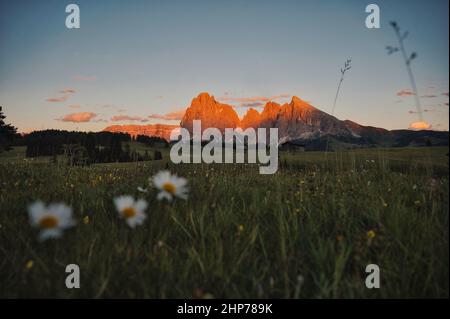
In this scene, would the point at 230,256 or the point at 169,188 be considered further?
the point at 169,188

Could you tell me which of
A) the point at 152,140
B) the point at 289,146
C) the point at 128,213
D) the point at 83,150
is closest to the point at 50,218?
the point at 128,213

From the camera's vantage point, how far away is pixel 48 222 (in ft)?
Answer: 7.36

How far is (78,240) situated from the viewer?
2.76 metres

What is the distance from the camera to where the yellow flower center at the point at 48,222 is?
223cm

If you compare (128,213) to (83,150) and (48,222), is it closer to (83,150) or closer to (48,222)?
(48,222)

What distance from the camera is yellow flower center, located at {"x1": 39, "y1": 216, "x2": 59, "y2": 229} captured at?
223cm

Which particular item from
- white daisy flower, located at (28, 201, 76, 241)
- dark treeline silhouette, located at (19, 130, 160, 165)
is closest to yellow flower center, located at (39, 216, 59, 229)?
white daisy flower, located at (28, 201, 76, 241)

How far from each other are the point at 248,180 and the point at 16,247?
14.6ft

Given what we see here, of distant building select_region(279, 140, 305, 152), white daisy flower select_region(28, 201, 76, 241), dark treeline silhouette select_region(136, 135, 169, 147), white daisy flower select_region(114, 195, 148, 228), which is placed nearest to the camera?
white daisy flower select_region(28, 201, 76, 241)

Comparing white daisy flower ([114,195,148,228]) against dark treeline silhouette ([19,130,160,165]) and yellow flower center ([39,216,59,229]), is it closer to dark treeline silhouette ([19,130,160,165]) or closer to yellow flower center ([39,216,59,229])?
yellow flower center ([39,216,59,229])

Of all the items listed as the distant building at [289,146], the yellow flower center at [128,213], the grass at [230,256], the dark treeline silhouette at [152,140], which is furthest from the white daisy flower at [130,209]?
the dark treeline silhouette at [152,140]
